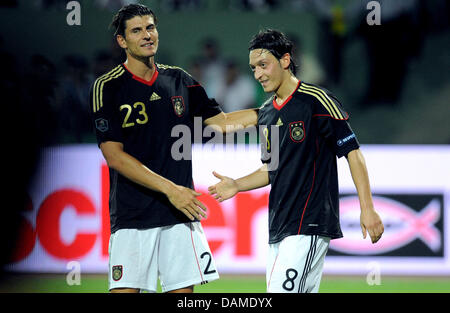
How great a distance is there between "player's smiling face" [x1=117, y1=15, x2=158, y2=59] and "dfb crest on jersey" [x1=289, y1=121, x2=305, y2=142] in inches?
39.6

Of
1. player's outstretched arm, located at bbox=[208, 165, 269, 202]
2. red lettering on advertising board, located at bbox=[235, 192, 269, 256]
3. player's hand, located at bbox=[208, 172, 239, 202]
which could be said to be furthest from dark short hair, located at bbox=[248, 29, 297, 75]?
red lettering on advertising board, located at bbox=[235, 192, 269, 256]

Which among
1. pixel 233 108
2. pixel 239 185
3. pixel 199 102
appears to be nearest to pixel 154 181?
pixel 239 185

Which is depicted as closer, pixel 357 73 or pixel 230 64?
pixel 230 64

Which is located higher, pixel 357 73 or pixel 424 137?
pixel 357 73

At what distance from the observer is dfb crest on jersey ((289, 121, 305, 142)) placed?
4.45m

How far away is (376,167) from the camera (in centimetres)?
816

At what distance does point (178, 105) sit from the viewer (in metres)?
4.74

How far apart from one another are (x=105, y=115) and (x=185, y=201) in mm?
746

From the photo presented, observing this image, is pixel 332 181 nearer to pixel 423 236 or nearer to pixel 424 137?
pixel 423 236

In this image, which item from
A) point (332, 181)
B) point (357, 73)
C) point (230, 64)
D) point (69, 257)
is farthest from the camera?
point (357, 73)

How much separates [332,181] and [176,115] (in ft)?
3.54

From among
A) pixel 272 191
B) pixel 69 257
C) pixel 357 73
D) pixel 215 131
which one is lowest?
pixel 69 257

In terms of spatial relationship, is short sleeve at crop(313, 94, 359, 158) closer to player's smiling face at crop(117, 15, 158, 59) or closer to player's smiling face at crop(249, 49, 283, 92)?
player's smiling face at crop(249, 49, 283, 92)
